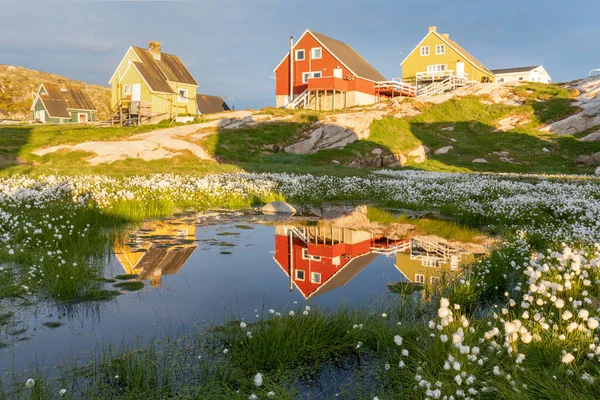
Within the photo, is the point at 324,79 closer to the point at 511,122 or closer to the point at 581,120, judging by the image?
the point at 511,122

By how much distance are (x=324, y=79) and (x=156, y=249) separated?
5559 cm

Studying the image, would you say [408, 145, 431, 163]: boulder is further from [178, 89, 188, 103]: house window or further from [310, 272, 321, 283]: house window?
[178, 89, 188, 103]: house window

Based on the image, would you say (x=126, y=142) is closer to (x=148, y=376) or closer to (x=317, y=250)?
(x=317, y=250)

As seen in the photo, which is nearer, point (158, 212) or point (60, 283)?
point (60, 283)

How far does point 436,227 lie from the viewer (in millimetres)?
15555

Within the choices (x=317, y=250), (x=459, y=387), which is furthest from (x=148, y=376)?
(x=317, y=250)

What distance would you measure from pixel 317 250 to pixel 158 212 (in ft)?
23.3

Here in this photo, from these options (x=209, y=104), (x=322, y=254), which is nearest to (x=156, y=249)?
(x=322, y=254)

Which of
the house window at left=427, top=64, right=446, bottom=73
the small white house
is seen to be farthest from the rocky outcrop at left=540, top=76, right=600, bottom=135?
the small white house

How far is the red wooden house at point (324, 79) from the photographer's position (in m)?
66.1

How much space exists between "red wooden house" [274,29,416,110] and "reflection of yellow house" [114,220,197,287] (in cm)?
5241

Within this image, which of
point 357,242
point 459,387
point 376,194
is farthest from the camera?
point 376,194

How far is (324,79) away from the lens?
63750 millimetres

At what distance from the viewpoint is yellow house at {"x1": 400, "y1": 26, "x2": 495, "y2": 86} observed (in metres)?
81.0
